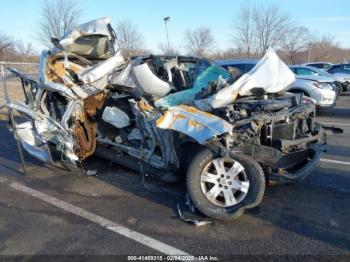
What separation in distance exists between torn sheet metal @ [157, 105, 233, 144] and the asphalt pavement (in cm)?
93

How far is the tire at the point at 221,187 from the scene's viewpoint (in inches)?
137

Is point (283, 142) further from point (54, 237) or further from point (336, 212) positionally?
point (54, 237)

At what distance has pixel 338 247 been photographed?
299 cm

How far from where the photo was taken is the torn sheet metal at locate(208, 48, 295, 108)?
401cm

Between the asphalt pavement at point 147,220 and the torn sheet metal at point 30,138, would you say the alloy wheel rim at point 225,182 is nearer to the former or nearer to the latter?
the asphalt pavement at point 147,220

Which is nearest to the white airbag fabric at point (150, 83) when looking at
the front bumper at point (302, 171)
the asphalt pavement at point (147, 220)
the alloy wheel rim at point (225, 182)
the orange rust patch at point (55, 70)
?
the orange rust patch at point (55, 70)

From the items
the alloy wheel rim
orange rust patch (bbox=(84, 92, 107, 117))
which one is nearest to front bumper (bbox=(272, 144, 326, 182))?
the alloy wheel rim

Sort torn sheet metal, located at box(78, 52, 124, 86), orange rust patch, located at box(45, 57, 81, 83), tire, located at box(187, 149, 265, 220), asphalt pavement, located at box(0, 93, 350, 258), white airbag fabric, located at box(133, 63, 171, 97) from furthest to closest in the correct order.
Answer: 1. orange rust patch, located at box(45, 57, 81, 83)
2. torn sheet metal, located at box(78, 52, 124, 86)
3. white airbag fabric, located at box(133, 63, 171, 97)
4. tire, located at box(187, 149, 265, 220)
5. asphalt pavement, located at box(0, 93, 350, 258)

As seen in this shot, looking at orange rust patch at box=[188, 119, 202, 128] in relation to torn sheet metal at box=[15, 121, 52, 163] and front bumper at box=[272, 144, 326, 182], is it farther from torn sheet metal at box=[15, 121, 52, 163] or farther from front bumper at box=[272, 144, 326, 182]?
torn sheet metal at box=[15, 121, 52, 163]

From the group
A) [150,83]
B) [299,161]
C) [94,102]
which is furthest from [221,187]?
[94,102]

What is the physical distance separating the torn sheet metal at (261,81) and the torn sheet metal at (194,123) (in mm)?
363

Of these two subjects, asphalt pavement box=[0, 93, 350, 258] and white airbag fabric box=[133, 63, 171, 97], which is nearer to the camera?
asphalt pavement box=[0, 93, 350, 258]

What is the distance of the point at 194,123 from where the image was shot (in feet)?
11.9

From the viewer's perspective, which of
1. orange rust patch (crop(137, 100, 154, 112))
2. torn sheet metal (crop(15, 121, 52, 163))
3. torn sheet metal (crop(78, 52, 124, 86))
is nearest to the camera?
orange rust patch (crop(137, 100, 154, 112))
